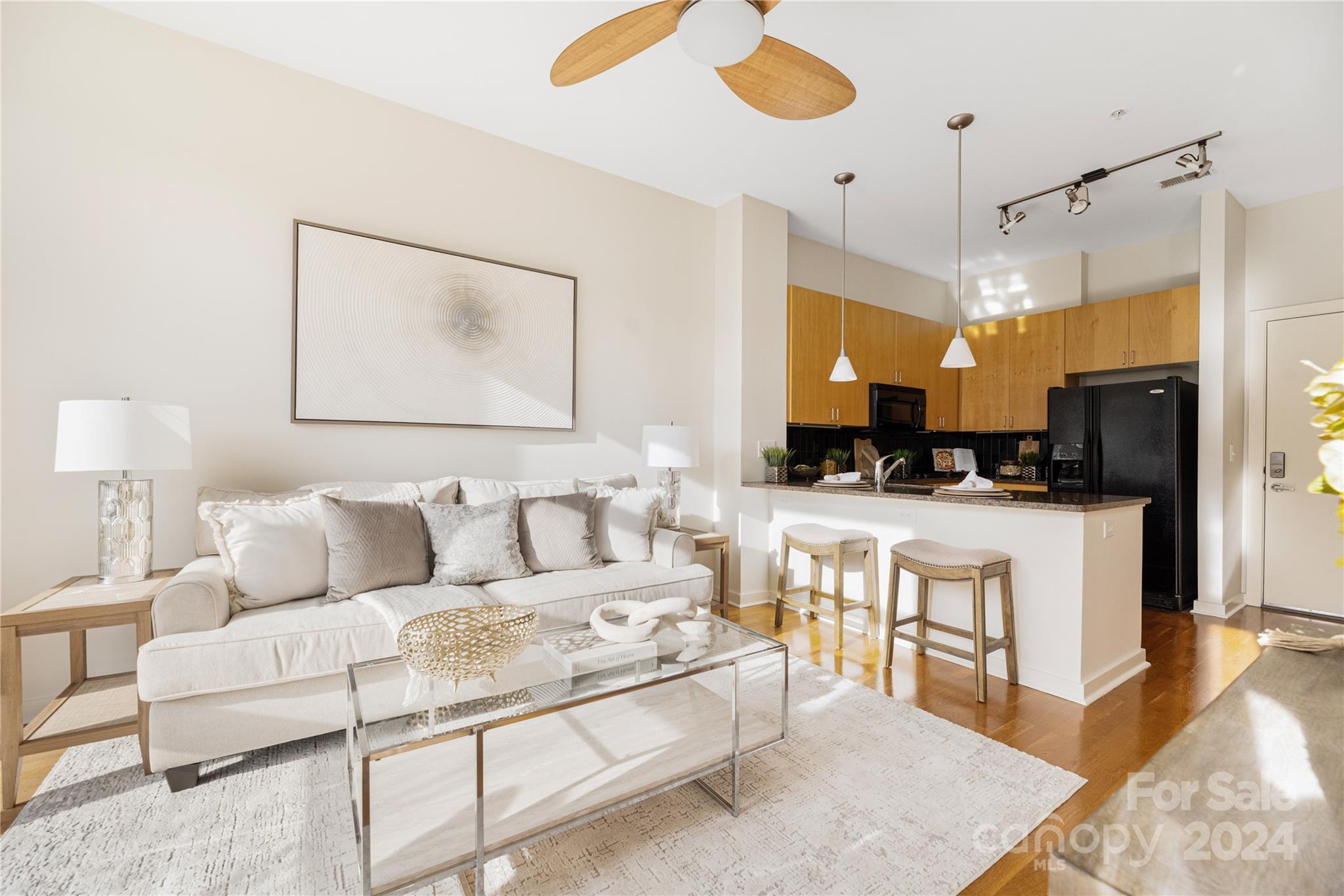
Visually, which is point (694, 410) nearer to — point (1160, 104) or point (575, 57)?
point (575, 57)

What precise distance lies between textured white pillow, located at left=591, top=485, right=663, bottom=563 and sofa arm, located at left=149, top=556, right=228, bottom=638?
1577 mm

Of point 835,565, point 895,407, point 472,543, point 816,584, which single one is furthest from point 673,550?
point 895,407

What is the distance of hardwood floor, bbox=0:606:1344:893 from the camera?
184cm

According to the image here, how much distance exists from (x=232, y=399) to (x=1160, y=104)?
15.9 ft

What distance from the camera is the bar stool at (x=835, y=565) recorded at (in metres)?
3.20

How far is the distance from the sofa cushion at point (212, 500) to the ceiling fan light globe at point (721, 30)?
237cm

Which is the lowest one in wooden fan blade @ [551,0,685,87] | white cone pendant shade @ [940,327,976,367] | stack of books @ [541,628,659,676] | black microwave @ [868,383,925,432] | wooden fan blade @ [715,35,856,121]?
stack of books @ [541,628,659,676]

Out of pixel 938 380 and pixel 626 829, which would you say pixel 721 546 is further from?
pixel 938 380

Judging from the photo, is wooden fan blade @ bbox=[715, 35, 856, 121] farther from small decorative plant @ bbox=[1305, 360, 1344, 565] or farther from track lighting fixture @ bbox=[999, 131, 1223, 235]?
track lighting fixture @ bbox=[999, 131, 1223, 235]

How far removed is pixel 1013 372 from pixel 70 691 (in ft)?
21.6

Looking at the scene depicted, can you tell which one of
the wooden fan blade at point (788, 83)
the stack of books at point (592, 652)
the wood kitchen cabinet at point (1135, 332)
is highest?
the wooden fan blade at point (788, 83)

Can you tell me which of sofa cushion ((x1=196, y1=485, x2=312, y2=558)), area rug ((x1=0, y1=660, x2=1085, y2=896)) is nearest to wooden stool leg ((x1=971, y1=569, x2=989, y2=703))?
area rug ((x1=0, y1=660, x2=1085, y2=896))

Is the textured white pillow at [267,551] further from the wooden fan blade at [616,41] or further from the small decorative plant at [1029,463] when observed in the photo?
the small decorative plant at [1029,463]

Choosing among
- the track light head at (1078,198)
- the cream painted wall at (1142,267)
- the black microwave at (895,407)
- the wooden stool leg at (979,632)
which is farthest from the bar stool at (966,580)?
the cream painted wall at (1142,267)
